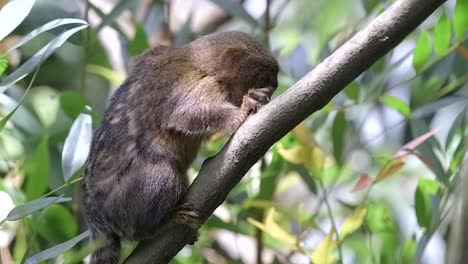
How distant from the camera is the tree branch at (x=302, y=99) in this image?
52.9 inches

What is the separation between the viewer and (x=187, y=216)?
155 centimetres

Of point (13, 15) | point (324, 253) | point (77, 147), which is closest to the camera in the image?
point (13, 15)

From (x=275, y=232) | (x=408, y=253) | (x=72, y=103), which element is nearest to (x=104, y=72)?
(x=72, y=103)

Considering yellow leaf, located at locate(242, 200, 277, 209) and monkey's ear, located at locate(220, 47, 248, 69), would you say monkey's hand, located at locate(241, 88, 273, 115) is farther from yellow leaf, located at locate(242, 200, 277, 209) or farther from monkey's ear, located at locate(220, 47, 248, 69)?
yellow leaf, located at locate(242, 200, 277, 209)

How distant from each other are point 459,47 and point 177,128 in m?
0.71

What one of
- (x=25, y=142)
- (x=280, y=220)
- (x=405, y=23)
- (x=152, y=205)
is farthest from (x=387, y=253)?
(x=25, y=142)

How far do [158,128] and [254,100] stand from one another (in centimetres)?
21

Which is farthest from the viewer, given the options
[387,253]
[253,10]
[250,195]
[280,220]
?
[253,10]

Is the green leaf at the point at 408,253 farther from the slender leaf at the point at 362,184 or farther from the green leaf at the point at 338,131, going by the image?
the green leaf at the point at 338,131

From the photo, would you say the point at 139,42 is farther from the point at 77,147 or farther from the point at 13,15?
the point at 13,15

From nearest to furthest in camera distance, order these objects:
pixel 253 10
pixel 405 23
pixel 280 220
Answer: pixel 405 23, pixel 280 220, pixel 253 10

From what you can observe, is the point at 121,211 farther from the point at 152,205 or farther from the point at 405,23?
the point at 405,23

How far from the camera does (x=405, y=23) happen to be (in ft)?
4.40

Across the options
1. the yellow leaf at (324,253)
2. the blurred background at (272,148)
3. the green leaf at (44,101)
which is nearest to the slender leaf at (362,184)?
the blurred background at (272,148)
